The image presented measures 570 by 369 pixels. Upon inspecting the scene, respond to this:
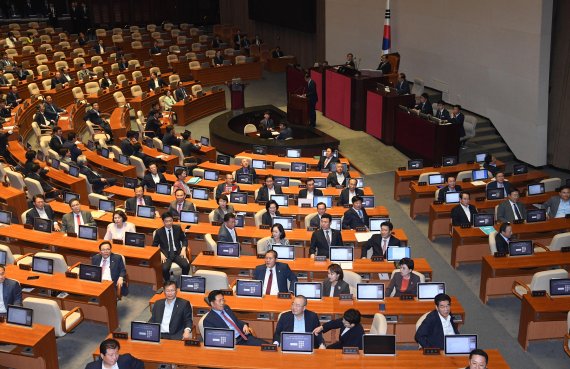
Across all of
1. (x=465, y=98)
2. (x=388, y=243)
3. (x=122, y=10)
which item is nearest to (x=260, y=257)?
(x=388, y=243)

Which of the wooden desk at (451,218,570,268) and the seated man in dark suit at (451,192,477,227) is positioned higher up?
the seated man in dark suit at (451,192,477,227)

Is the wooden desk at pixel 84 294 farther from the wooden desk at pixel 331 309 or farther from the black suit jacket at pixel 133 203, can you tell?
the black suit jacket at pixel 133 203

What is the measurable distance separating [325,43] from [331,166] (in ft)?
40.8

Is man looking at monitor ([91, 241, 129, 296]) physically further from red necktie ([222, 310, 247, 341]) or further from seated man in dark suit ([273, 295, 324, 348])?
seated man in dark suit ([273, 295, 324, 348])

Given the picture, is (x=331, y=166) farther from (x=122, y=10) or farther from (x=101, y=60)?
(x=122, y=10)

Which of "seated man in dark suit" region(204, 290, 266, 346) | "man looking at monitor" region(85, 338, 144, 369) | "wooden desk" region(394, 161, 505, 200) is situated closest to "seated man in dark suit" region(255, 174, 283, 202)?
"wooden desk" region(394, 161, 505, 200)

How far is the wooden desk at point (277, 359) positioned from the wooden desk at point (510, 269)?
2995 millimetres

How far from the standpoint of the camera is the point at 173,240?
452 inches

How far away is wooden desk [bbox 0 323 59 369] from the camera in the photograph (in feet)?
28.0

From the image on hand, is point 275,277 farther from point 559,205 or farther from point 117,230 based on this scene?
point 559,205

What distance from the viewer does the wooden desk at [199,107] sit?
72.3ft

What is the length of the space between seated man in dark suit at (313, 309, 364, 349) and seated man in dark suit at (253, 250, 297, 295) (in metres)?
1.43

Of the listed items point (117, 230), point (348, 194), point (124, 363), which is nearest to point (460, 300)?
point (348, 194)

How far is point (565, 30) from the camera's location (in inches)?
641
